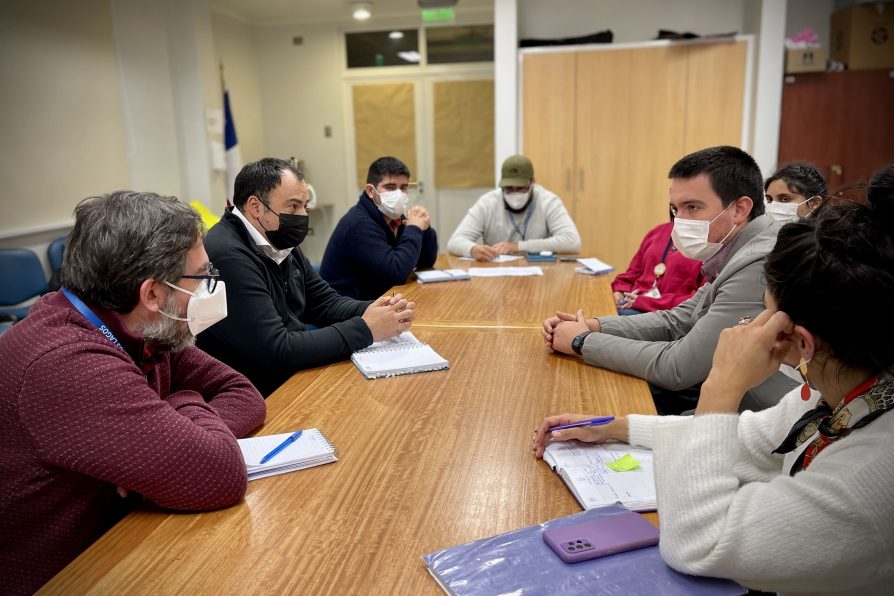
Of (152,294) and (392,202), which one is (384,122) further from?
(152,294)

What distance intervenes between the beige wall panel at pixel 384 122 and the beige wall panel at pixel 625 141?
7.64 ft

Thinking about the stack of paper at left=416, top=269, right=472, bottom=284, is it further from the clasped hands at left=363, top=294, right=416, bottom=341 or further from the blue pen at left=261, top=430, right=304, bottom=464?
the blue pen at left=261, top=430, right=304, bottom=464

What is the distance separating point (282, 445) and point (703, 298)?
4.34 ft

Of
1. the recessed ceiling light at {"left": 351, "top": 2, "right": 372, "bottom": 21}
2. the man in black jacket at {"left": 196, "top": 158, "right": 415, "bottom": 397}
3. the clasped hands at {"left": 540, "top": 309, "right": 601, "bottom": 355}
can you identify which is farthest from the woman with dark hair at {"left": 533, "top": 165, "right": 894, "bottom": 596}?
the recessed ceiling light at {"left": 351, "top": 2, "right": 372, "bottom": 21}

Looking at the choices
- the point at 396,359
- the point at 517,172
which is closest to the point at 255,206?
the point at 396,359

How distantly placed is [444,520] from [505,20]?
4.95 m

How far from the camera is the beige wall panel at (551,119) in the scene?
532 centimetres

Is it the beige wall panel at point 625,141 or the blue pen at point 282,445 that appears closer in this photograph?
the blue pen at point 282,445

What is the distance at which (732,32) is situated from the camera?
17.8 ft

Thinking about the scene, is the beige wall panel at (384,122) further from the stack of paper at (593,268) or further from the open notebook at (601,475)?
the open notebook at (601,475)

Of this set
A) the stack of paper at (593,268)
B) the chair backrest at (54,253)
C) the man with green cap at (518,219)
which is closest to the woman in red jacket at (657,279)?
the stack of paper at (593,268)

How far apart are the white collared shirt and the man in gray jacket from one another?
0.97m

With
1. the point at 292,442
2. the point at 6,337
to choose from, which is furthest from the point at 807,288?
the point at 6,337

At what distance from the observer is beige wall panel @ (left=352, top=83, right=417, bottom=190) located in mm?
7051
